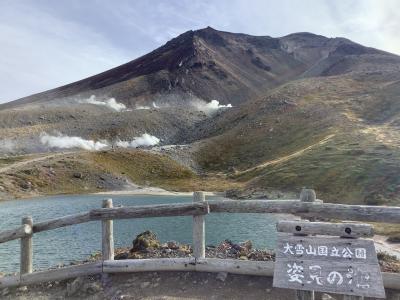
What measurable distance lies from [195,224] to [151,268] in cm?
212

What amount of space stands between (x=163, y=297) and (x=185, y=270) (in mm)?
1349

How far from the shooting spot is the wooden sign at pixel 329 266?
361 inches

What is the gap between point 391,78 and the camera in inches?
5546

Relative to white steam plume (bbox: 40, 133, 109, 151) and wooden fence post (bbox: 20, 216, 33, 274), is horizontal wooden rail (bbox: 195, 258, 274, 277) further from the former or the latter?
white steam plume (bbox: 40, 133, 109, 151)

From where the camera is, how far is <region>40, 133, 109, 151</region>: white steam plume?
509 ft

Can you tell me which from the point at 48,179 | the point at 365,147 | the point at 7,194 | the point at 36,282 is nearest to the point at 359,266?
the point at 36,282

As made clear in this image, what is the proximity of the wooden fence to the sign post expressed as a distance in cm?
236

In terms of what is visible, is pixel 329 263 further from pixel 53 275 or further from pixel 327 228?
pixel 53 275

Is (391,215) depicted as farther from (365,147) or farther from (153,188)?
(153,188)

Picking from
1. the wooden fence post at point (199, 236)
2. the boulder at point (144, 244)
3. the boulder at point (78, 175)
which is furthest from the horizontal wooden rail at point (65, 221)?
the boulder at point (78, 175)

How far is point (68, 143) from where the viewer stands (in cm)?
15775

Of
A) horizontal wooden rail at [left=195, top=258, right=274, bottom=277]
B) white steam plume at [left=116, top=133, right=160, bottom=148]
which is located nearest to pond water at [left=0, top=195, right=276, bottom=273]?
horizontal wooden rail at [left=195, top=258, right=274, bottom=277]

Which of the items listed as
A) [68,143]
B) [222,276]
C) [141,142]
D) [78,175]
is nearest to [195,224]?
[222,276]

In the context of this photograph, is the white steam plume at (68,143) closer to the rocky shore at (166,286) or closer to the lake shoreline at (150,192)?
the lake shoreline at (150,192)
